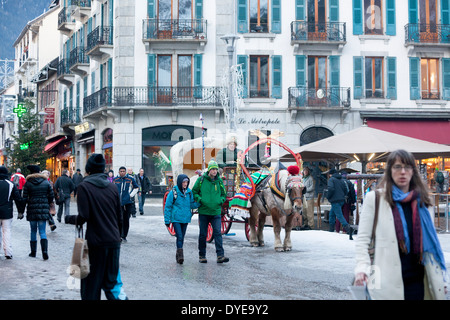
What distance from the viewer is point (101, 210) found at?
6.55 meters

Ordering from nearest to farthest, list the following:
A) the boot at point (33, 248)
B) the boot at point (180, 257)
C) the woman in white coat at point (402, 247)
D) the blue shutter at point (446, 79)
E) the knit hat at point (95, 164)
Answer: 1. the woman in white coat at point (402, 247)
2. the knit hat at point (95, 164)
3. the boot at point (180, 257)
4. the boot at point (33, 248)
5. the blue shutter at point (446, 79)

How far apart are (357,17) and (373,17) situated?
893 mm

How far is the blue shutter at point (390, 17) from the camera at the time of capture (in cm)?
3048

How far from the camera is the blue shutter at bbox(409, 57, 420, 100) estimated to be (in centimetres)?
3045

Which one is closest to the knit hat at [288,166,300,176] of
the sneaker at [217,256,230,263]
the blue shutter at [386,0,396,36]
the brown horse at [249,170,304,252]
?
the brown horse at [249,170,304,252]

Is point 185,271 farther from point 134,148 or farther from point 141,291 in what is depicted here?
point 134,148

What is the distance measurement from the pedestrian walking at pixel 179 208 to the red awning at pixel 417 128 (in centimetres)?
2067

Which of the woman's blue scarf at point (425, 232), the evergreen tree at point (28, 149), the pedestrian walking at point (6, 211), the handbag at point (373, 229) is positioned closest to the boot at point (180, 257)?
the pedestrian walking at point (6, 211)

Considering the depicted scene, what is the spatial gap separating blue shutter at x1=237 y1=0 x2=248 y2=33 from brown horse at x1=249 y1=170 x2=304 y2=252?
1825 cm

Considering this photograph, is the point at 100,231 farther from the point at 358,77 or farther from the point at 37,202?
the point at 358,77

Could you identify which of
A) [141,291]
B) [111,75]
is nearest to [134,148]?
[111,75]

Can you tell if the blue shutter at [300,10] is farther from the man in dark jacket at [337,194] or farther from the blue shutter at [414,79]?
the man in dark jacket at [337,194]

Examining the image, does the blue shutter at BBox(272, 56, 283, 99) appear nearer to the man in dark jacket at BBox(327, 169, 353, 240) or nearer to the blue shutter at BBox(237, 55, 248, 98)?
the blue shutter at BBox(237, 55, 248, 98)

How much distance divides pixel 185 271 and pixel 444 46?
2448cm
